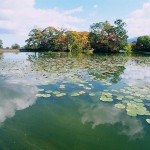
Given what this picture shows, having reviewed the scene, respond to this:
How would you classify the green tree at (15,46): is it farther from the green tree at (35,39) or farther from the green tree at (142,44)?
the green tree at (142,44)

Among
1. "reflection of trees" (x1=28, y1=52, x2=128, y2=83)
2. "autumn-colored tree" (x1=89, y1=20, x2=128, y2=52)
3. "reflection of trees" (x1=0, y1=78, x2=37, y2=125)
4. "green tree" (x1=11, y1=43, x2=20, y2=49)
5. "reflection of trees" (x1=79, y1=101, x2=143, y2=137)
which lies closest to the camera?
"reflection of trees" (x1=79, y1=101, x2=143, y2=137)

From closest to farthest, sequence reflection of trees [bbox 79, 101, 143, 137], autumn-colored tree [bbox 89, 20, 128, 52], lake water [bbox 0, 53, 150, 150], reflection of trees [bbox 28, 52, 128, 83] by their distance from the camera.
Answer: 1. lake water [bbox 0, 53, 150, 150]
2. reflection of trees [bbox 79, 101, 143, 137]
3. reflection of trees [bbox 28, 52, 128, 83]
4. autumn-colored tree [bbox 89, 20, 128, 52]

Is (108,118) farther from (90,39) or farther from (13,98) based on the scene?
(90,39)

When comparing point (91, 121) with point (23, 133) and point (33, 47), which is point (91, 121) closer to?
point (23, 133)

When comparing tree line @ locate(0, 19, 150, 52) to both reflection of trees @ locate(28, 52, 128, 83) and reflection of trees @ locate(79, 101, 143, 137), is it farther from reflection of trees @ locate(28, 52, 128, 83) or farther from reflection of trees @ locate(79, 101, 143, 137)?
reflection of trees @ locate(79, 101, 143, 137)

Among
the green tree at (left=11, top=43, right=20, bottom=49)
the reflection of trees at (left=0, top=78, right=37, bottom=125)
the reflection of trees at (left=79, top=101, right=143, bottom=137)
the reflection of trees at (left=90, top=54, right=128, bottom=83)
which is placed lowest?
the reflection of trees at (left=79, top=101, right=143, bottom=137)

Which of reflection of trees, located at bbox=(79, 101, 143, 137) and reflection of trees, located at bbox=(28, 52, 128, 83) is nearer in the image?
reflection of trees, located at bbox=(79, 101, 143, 137)

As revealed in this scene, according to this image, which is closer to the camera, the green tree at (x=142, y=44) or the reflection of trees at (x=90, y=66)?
the reflection of trees at (x=90, y=66)

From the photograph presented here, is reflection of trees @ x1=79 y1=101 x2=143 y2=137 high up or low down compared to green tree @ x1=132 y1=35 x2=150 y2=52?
down

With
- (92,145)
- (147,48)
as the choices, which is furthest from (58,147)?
(147,48)

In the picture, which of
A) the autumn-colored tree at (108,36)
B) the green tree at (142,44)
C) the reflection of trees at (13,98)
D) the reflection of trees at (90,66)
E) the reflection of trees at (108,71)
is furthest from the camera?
the green tree at (142,44)

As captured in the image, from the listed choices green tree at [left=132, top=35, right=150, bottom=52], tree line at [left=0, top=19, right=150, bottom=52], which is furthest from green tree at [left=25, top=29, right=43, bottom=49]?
green tree at [left=132, top=35, right=150, bottom=52]

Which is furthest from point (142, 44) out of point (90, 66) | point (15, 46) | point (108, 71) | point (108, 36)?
point (108, 71)

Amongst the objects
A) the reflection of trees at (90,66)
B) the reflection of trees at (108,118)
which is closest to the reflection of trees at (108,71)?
the reflection of trees at (90,66)
